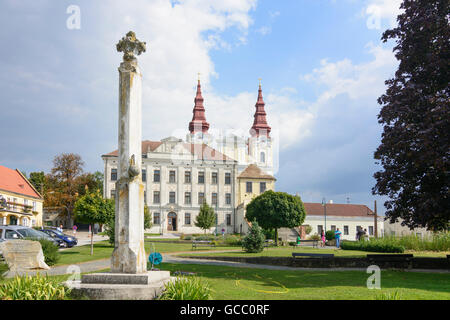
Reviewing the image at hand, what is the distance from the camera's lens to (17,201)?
46844mm

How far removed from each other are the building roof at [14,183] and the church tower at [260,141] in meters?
40.8

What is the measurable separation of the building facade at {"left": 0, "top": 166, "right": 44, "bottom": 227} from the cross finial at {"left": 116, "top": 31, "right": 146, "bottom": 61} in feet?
123

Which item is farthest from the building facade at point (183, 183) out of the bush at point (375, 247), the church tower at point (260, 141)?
the bush at point (375, 247)

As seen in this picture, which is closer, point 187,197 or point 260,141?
point 187,197

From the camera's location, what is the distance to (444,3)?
14398 mm

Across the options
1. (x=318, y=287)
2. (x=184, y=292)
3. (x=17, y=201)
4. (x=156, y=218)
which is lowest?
(x=156, y=218)

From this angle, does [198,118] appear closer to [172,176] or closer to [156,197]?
[172,176]

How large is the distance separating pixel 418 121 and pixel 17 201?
1849 inches

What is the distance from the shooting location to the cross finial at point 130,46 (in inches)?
353

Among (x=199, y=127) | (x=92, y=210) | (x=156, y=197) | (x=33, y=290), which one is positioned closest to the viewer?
(x=33, y=290)

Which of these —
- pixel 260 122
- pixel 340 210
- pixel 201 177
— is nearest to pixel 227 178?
pixel 201 177

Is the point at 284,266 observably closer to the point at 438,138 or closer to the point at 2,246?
the point at 438,138

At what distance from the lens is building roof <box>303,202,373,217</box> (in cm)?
6191

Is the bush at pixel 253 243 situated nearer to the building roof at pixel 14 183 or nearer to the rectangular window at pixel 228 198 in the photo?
the building roof at pixel 14 183
